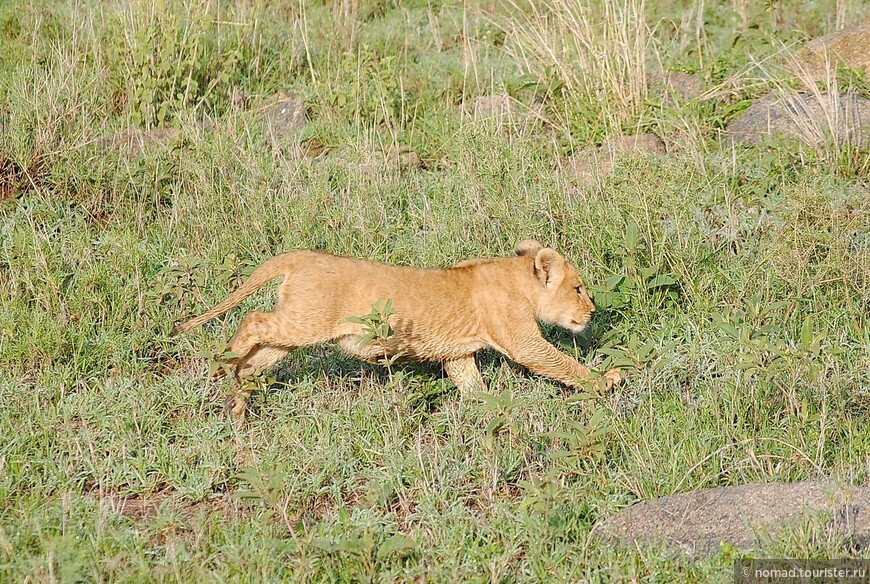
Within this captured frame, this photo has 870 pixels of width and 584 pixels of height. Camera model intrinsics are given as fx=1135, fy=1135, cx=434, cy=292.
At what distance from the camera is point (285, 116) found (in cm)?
856

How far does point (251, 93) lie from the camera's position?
8922 mm

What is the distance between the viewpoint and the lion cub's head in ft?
18.4

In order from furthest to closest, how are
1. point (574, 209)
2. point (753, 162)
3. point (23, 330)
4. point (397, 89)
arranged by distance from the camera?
point (397, 89), point (753, 162), point (574, 209), point (23, 330)

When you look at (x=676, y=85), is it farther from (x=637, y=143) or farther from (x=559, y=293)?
(x=559, y=293)

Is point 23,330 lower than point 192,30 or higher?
lower

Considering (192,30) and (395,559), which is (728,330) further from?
(192,30)

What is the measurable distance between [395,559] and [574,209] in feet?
10.3

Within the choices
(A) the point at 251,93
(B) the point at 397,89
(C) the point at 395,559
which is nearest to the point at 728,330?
(C) the point at 395,559

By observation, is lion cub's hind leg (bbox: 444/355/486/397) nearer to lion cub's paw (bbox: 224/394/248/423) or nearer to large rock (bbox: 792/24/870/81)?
lion cub's paw (bbox: 224/394/248/423)

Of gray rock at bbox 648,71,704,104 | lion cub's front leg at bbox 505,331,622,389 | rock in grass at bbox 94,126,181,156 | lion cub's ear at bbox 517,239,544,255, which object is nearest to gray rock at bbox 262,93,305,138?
rock in grass at bbox 94,126,181,156

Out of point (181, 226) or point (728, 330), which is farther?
point (181, 226)

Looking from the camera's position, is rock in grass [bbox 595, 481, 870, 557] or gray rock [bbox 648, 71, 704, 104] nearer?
rock in grass [bbox 595, 481, 870, 557]

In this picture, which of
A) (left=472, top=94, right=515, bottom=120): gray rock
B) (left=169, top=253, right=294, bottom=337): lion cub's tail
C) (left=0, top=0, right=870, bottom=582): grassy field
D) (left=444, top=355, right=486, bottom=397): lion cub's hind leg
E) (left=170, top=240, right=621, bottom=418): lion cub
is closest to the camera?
(left=0, top=0, right=870, bottom=582): grassy field

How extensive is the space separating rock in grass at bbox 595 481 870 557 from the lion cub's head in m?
1.44
